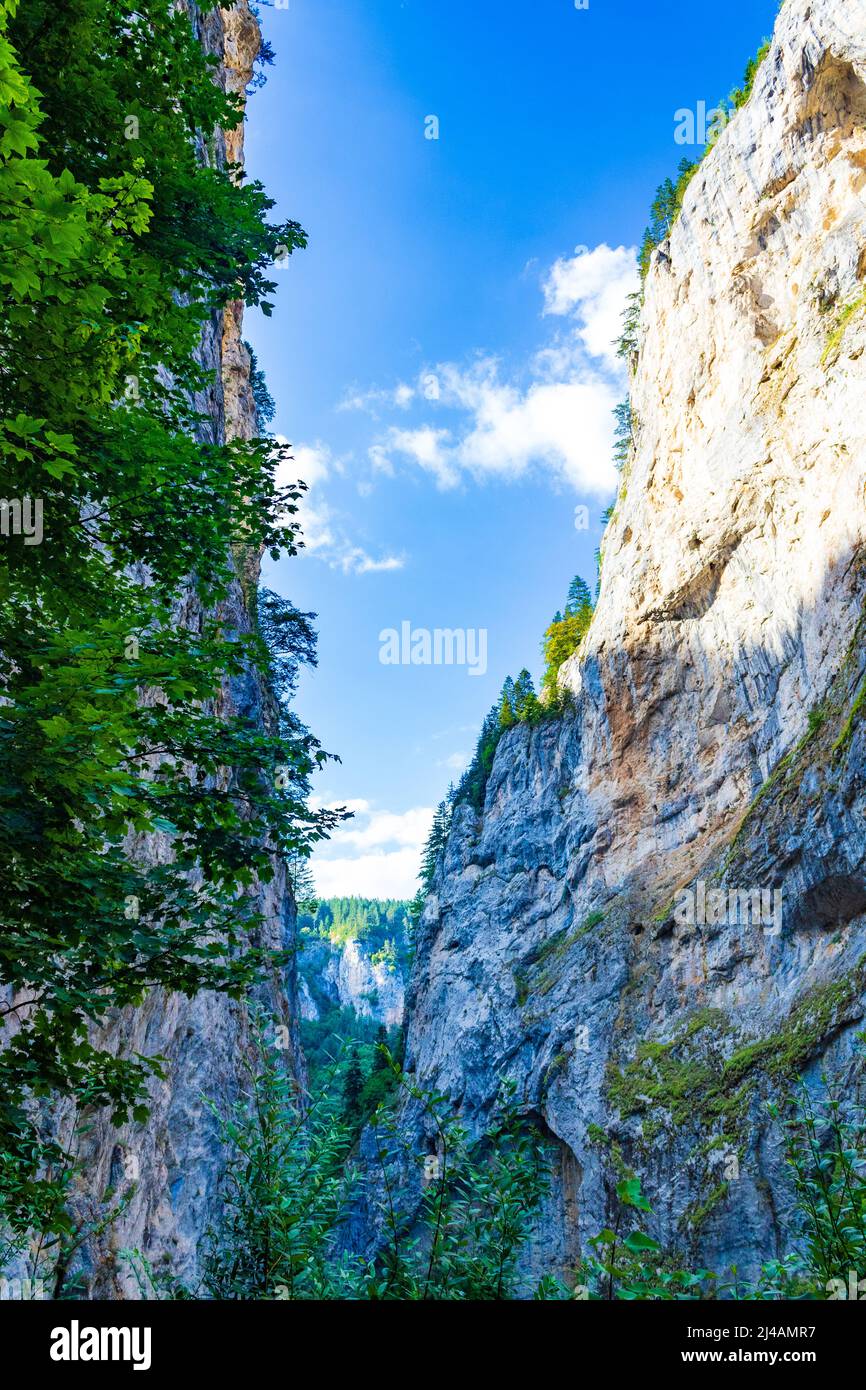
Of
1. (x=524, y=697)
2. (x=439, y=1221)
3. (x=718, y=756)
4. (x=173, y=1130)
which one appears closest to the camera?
(x=439, y=1221)

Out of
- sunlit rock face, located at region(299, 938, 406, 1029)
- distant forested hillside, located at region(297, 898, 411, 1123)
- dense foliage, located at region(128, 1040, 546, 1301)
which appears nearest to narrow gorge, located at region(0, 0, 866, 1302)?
dense foliage, located at region(128, 1040, 546, 1301)

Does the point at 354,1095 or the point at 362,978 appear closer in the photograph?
the point at 354,1095

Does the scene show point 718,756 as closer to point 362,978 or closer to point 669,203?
point 669,203

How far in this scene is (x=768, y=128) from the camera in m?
30.2

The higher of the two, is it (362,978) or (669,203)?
(669,203)

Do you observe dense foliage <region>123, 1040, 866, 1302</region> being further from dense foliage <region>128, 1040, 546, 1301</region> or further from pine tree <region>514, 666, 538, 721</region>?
pine tree <region>514, 666, 538, 721</region>

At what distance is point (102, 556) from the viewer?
5781mm

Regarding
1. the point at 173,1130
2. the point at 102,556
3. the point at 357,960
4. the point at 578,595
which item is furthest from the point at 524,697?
the point at 357,960

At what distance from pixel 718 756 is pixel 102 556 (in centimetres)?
2634

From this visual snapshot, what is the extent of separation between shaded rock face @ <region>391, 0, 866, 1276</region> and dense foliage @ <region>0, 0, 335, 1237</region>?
15332mm

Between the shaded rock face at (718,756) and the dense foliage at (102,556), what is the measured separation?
15.3 meters

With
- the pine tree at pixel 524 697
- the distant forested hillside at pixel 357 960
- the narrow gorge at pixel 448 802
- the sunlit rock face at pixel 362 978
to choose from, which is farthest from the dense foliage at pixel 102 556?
the sunlit rock face at pixel 362 978

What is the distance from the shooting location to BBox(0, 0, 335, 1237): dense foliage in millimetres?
3648
